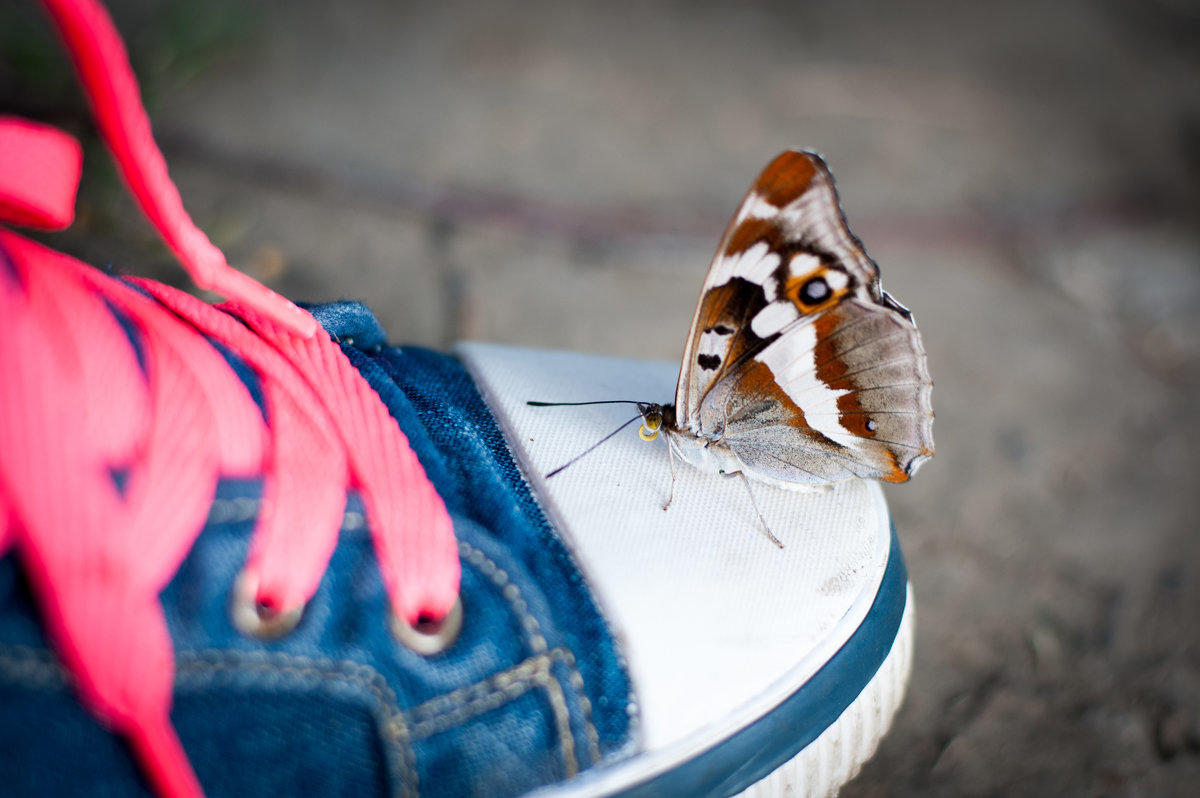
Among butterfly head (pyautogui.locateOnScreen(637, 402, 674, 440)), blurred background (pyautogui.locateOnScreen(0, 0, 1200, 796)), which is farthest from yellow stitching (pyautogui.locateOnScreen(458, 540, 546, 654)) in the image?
blurred background (pyautogui.locateOnScreen(0, 0, 1200, 796))

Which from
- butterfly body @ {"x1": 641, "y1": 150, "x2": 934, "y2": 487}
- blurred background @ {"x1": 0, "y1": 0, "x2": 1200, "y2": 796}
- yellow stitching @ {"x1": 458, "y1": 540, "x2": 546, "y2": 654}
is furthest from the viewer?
blurred background @ {"x1": 0, "y1": 0, "x2": 1200, "y2": 796}

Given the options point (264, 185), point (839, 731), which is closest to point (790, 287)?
point (839, 731)

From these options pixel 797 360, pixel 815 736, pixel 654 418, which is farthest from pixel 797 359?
pixel 815 736

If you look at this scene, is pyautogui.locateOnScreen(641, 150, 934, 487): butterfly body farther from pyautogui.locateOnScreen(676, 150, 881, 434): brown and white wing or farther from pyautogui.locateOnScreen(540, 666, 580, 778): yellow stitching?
pyautogui.locateOnScreen(540, 666, 580, 778): yellow stitching

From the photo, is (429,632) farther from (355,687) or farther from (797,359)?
(797,359)

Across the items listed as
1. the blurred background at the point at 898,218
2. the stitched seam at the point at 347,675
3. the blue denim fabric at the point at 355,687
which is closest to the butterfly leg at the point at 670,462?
the blue denim fabric at the point at 355,687

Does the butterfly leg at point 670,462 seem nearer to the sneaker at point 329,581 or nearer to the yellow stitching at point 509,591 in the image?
the sneaker at point 329,581

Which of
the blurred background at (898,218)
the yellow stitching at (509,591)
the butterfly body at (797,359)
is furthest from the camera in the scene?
the blurred background at (898,218)

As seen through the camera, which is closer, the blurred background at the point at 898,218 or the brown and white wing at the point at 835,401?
the brown and white wing at the point at 835,401
